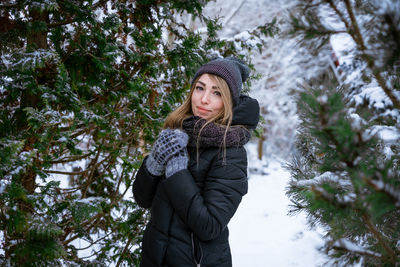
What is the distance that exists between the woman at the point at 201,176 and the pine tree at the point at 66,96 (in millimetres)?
535

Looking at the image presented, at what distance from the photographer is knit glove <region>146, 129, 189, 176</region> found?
1606 mm

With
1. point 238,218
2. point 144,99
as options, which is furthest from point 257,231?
point 144,99

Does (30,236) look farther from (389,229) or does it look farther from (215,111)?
(389,229)

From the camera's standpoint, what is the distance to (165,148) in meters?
1.61

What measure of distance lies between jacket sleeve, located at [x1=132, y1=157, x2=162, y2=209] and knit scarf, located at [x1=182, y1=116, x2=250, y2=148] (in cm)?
29

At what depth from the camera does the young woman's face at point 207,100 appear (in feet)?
6.08

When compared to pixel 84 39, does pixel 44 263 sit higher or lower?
lower

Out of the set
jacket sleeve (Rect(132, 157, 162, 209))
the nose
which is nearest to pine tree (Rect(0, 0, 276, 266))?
jacket sleeve (Rect(132, 157, 162, 209))

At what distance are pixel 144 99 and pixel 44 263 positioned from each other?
4.82ft

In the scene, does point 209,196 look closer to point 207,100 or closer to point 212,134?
point 212,134

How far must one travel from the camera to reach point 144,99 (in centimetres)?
274

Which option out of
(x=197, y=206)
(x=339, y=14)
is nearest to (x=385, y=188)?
(x=339, y=14)

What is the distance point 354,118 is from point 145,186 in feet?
3.84

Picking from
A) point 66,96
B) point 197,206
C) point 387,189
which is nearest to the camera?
point 387,189
